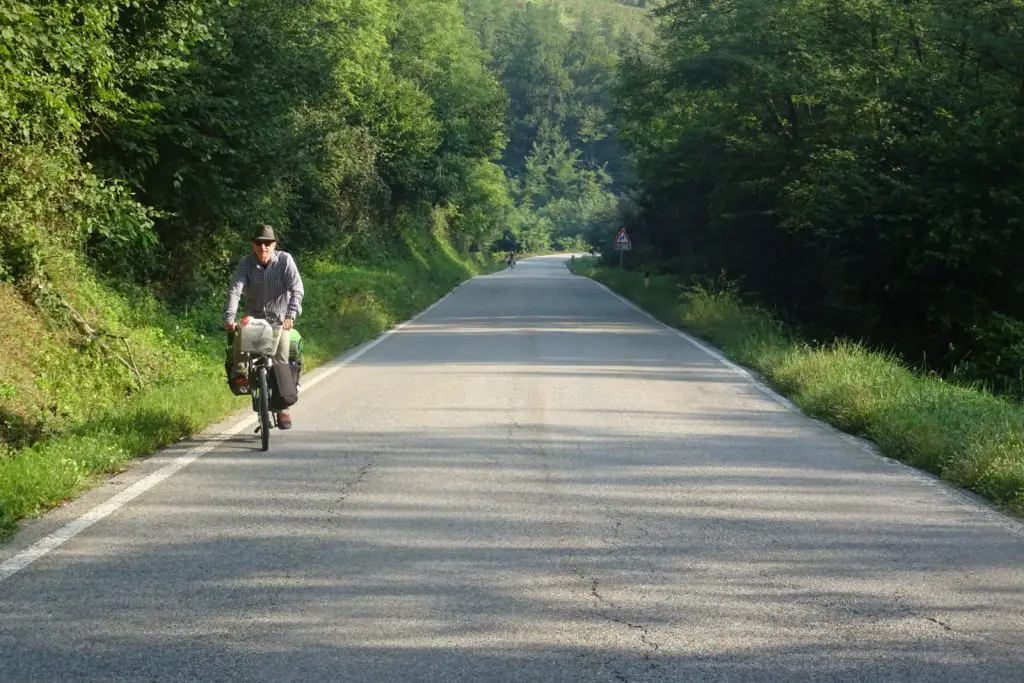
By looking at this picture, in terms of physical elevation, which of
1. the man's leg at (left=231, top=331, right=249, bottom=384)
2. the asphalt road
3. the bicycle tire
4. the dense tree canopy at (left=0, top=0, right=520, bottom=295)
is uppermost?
the dense tree canopy at (left=0, top=0, right=520, bottom=295)

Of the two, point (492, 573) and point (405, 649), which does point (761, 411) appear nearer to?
point (492, 573)

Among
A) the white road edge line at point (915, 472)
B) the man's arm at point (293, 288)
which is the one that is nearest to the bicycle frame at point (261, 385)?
the man's arm at point (293, 288)

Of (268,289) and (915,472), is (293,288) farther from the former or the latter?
(915,472)

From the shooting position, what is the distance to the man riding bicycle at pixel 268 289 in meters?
11.5

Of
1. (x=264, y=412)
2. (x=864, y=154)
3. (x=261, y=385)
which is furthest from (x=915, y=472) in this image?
(x=864, y=154)

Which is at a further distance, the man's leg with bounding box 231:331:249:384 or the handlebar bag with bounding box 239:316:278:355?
the man's leg with bounding box 231:331:249:384

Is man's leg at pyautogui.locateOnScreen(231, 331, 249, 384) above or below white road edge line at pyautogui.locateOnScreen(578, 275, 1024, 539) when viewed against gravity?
above

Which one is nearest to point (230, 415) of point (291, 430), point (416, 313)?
point (291, 430)

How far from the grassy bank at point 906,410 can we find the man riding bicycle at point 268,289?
5.21m

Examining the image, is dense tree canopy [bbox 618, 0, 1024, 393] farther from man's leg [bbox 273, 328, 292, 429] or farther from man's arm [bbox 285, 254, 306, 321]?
man's leg [bbox 273, 328, 292, 429]

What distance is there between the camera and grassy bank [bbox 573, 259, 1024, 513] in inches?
382

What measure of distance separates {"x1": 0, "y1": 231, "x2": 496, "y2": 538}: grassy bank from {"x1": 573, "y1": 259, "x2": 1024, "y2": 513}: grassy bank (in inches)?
244

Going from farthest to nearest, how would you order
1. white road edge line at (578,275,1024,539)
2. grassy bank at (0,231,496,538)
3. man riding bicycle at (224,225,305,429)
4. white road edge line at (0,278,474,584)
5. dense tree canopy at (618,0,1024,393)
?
dense tree canopy at (618,0,1024,393) < man riding bicycle at (224,225,305,429) < grassy bank at (0,231,496,538) < white road edge line at (578,275,1024,539) < white road edge line at (0,278,474,584)

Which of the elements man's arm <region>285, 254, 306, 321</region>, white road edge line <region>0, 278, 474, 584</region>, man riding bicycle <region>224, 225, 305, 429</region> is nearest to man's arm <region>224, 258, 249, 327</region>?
man riding bicycle <region>224, 225, 305, 429</region>
